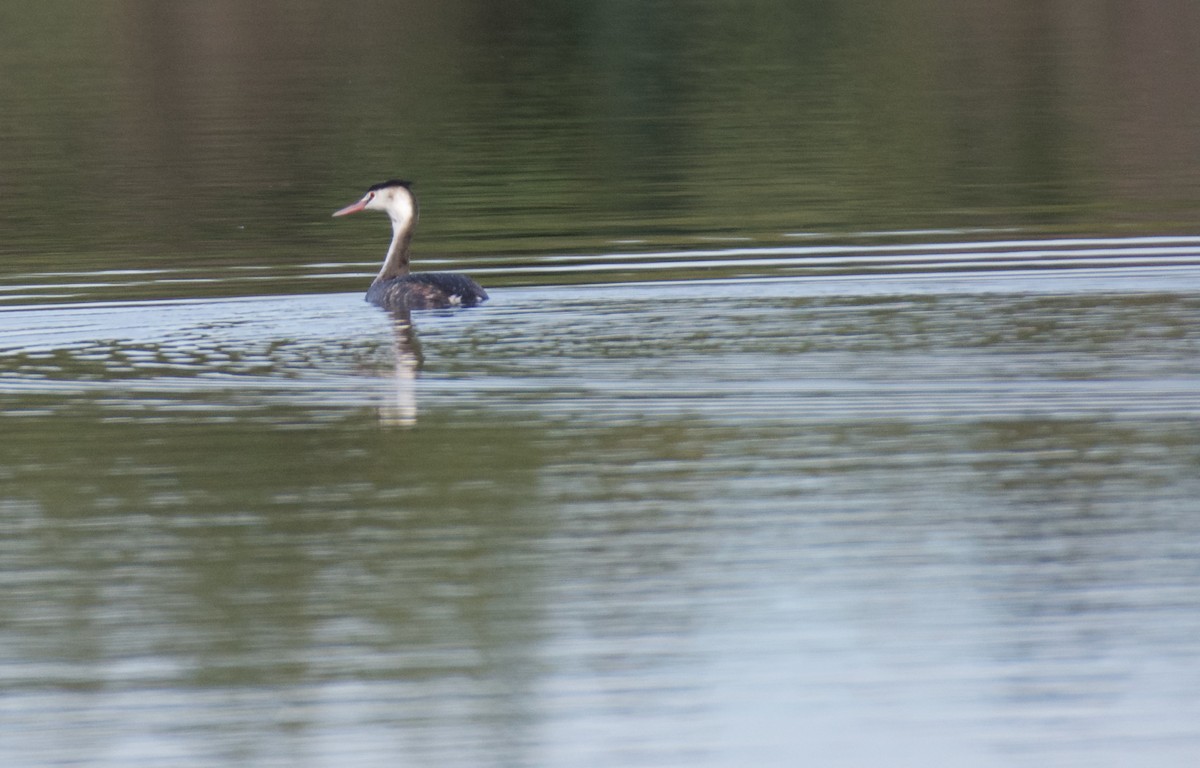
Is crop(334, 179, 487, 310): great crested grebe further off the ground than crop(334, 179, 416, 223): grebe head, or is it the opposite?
crop(334, 179, 416, 223): grebe head

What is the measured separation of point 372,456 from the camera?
1021 cm

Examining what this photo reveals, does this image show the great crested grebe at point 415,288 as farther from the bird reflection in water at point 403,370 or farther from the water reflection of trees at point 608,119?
the water reflection of trees at point 608,119

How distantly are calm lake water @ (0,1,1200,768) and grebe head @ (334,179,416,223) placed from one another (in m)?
0.65

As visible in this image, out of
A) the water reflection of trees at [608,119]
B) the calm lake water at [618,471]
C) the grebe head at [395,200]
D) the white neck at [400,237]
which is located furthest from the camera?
the water reflection of trees at [608,119]

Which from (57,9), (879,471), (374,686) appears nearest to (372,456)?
(879,471)

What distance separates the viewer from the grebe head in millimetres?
16406

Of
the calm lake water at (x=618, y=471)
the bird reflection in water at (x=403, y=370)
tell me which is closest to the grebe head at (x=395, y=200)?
the calm lake water at (x=618, y=471)

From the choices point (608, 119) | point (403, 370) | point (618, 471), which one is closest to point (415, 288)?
point (403, 370)

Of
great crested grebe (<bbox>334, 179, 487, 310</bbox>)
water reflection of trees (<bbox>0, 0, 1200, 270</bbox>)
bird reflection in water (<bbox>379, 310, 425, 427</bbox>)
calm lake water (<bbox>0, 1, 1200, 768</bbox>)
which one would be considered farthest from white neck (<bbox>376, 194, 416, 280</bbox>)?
water reflection of trees (<bbox>0, 0, 1200, 270</bbox>)

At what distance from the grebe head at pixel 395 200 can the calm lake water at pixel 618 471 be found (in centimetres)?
65

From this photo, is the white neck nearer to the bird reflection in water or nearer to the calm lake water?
the calm lake water

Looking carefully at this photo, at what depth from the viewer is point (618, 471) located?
973cm

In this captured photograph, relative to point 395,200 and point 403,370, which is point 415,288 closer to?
point 395,200

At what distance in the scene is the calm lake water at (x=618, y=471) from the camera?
6918 mm
